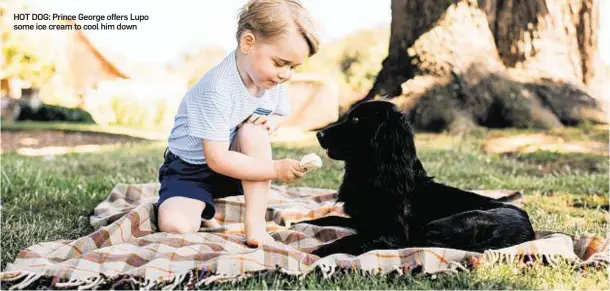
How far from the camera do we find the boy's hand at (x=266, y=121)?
3.72m

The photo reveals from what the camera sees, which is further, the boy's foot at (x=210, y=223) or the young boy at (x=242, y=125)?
the boy's foot at (x=210, y=223)

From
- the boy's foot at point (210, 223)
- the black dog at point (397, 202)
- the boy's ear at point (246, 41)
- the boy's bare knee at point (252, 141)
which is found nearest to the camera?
the black dog at point (397, 202)

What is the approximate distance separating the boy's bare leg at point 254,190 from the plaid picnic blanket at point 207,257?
0.10 meters

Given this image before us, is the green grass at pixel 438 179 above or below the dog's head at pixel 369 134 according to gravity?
below

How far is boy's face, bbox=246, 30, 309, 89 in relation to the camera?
11.0 ft

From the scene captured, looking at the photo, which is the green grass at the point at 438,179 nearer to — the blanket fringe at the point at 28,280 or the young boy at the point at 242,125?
the blanket fringe at the point at 28,280

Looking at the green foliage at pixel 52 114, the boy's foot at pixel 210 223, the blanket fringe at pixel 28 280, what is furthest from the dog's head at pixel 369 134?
the green foliage at pixel 52 114

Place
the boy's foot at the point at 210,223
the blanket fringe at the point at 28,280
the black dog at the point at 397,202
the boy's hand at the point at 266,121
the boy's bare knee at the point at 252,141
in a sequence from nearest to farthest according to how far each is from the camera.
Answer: the blanket fringe at the point at 28,280 < the black dog at the point at 397,202 < the boy's bare knee at the point at 252,141 < the boy's hand at the point at 266,121 < the boy's foot at the point at 210,223

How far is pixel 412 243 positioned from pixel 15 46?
15.7m

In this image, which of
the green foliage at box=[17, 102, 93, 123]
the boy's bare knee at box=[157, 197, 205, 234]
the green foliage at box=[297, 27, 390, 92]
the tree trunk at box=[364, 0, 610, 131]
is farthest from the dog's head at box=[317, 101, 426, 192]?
the green foliage at box=[297, 27, 390, 92]

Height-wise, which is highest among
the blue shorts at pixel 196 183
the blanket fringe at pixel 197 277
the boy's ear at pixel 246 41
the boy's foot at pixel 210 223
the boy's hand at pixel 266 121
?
the boy's ear at pixel 246 41

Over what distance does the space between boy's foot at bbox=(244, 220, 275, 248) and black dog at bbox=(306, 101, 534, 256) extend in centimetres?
34

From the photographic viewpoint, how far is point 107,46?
74.2ft

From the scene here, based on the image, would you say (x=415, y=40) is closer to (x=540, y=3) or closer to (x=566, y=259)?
(x=540, y=3)
